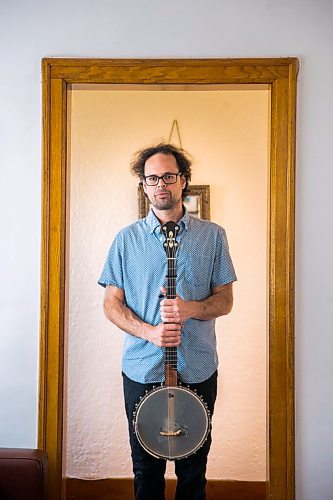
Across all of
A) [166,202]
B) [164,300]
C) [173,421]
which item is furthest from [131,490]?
[166,202]

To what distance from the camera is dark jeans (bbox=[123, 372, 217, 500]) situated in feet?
7.88

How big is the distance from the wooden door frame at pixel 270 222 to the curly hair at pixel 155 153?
10.0 inches

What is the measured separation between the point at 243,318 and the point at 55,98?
108 cm

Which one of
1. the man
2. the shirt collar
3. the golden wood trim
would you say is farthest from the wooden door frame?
the shirt collar

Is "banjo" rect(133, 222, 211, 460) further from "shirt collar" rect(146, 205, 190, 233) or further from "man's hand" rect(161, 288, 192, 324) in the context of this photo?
"shirt collar" rect(146, 205, 190, 233)

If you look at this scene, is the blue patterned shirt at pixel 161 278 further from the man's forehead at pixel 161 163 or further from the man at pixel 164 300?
the man's forehead at pixel 161 163

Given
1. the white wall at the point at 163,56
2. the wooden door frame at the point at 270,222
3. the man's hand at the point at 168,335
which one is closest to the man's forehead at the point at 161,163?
the wooden door frame at the point at 270,222

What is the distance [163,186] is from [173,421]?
0.85m

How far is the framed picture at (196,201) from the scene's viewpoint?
2.43 metres

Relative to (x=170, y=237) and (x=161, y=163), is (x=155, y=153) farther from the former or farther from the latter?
(x=170, y=237)
